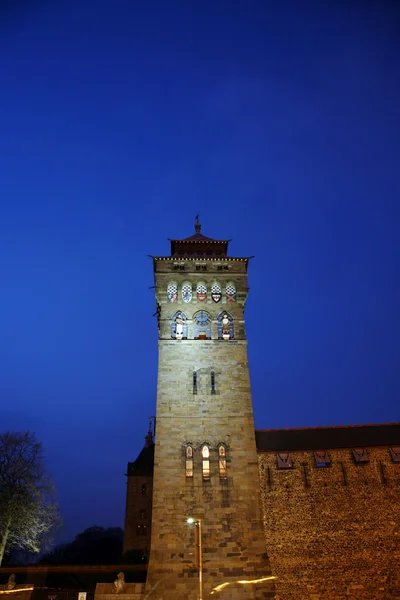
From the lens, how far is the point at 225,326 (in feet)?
106

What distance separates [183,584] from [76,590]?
853 cm

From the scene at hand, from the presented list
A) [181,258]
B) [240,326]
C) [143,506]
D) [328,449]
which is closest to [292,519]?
[328,449]

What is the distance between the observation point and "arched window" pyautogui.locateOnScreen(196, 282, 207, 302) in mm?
33156

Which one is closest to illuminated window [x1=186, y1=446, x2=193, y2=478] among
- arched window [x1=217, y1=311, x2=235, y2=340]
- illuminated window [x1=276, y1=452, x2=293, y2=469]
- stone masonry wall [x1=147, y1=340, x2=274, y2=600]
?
stone masonry wall [x1=147, y1=340, x2=274, y2=600]

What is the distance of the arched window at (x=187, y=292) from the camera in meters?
33.0

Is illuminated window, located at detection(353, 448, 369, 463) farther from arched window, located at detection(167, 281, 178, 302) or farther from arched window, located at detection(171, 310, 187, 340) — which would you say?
arched window, located at detection(167, 281, 178, 302)

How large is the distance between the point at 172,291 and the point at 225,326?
191 inches

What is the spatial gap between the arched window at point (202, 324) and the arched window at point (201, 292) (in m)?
1.09

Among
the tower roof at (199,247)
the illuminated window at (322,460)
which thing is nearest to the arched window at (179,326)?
the tower roof at (199,247)

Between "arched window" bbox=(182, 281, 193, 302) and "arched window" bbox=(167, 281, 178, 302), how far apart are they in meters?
0.57

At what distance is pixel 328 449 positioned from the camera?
1113 inches

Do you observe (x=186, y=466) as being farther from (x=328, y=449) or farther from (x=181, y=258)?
(x=181, y=258)

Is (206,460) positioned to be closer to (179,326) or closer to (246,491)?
(246,491)

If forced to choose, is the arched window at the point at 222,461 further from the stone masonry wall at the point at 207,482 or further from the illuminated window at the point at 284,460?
the illuminated window at the point at 284,460
